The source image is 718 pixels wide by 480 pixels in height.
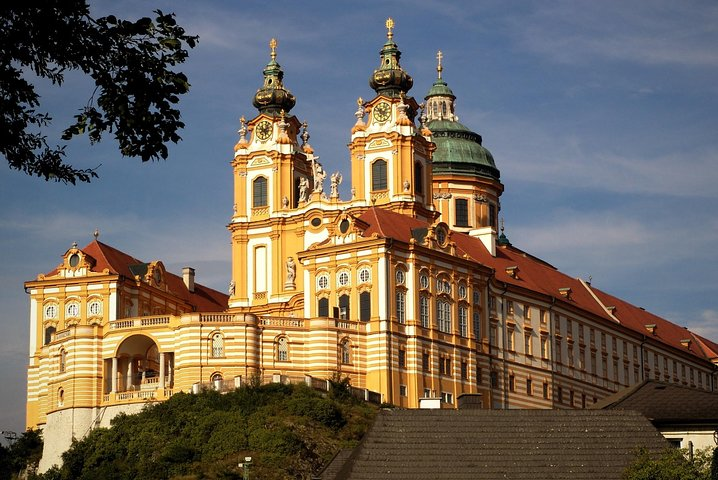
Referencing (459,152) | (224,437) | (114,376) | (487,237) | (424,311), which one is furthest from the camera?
(459,152)

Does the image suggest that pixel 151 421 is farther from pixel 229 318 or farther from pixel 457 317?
pixel 457 317

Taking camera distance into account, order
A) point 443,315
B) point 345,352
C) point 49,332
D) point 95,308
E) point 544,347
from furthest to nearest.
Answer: point 544,347
point 49,332
point 95,308
point 443,315
point 345,352

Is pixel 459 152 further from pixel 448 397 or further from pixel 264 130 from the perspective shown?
pixel 448 397

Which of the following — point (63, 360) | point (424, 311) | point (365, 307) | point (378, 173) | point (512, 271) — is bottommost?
point (63, 360)

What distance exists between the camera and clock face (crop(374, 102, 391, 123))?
121 metres

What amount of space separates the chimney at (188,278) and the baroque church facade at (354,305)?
0.18 metres

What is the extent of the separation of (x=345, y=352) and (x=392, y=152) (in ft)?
74.2

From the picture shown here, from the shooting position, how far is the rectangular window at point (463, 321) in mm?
107062

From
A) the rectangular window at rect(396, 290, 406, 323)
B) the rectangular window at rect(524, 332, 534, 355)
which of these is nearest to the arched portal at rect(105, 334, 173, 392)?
the rectangular window at rect(396, 290, 406, 323)

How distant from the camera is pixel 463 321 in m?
108

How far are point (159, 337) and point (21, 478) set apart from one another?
13.3 m

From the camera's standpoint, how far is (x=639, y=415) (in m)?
62.0

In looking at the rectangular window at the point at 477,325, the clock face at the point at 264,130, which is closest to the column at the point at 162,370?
the rectangular window at the point at 477,325

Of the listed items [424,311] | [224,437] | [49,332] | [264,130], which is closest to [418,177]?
[264,130]
